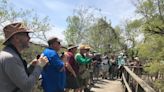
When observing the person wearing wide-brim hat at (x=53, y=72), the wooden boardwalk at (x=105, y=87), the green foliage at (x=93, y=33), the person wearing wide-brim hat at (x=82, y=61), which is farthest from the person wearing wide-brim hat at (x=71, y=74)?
the green foliage at (x=93, y=33)

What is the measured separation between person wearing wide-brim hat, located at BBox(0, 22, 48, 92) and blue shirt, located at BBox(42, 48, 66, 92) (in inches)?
87.4

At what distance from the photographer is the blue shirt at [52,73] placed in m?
5.74

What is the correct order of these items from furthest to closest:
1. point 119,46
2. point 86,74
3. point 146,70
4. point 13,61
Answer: point 119,46 → point 146,70 → point 86,74 → point 13,61

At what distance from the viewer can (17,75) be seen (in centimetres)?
324

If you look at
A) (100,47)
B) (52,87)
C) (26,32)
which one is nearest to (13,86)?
(26,32)

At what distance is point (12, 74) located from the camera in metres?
3.22

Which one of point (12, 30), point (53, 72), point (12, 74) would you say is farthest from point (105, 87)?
point (12, 74)

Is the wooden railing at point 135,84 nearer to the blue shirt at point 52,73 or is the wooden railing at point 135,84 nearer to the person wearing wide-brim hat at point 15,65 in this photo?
the blue shirt at point 52,73

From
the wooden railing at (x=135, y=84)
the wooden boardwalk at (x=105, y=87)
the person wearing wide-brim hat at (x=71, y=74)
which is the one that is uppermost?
the person wearing wide-brim hat at (x=71, y=74)

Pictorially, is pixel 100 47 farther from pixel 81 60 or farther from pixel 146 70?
pixel 81 60

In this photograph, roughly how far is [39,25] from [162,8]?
14.2 metres

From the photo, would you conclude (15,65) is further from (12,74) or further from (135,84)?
(135,84)

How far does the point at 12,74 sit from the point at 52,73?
8.45ft

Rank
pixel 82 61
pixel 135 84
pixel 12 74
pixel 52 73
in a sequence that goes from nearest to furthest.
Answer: pixel 12 74 < pixel 52 73 < pixel 82 61 < pixel 135 84
